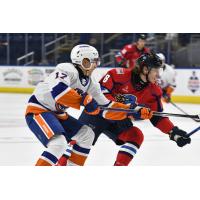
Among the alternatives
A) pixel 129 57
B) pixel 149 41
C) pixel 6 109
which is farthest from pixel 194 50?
pixel 6 109

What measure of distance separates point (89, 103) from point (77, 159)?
387 mm

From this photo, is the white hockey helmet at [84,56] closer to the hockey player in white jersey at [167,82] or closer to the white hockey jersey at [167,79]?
the hockey player in white jersey at [167,82]

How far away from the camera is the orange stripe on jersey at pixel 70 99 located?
8.61 feet

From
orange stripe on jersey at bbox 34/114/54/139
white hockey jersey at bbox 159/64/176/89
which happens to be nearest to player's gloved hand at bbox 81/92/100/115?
orange stripe on jersey at bbox 34/114/54/139

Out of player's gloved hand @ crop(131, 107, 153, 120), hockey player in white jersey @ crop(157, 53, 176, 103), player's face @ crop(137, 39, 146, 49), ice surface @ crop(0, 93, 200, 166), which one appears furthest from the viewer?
hockey player in white jersey @ crop(157, 53, 176, 103)

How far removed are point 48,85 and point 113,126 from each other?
21.7 inches

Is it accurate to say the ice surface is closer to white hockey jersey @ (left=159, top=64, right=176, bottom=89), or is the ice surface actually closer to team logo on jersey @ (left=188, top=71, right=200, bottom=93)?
white hockey jersey @ (left=159, top=64, right=176, bottom=89)

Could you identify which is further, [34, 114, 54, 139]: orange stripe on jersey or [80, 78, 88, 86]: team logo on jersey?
[80, 78, 88, 86]: team logo on jersey

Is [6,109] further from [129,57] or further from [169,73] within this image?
[169,73]

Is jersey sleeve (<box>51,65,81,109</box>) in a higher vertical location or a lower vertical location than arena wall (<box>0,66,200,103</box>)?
higher

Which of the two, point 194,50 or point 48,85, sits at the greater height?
point 48,85

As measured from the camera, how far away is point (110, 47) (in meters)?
7.76

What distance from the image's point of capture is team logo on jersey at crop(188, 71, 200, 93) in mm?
7668

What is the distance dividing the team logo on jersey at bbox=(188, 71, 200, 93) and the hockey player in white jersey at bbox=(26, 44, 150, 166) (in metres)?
4.83
